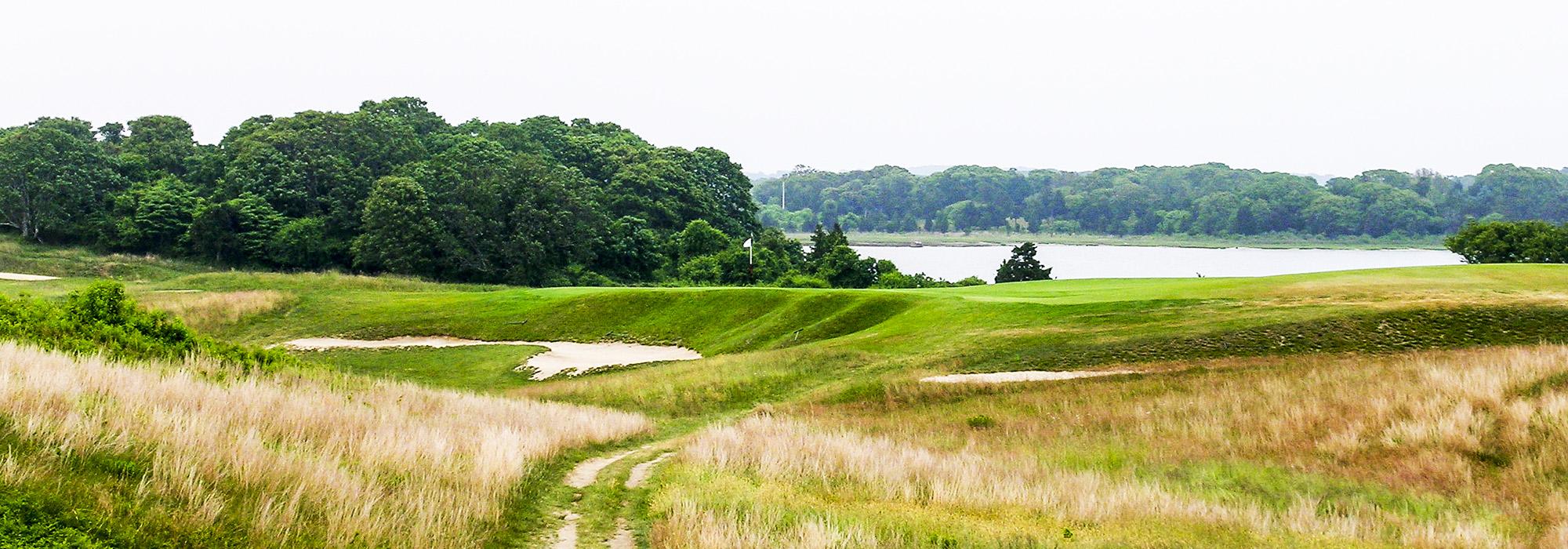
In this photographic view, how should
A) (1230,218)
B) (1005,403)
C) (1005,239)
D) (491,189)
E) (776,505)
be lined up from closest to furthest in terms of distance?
(776,505), (1005,403), (491,189), (1230,218), (1005,239)

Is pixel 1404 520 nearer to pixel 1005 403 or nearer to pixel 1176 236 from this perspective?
pixel 1005 403

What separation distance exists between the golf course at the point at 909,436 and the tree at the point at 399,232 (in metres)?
45.1

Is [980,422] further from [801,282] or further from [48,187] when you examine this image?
[48,187]

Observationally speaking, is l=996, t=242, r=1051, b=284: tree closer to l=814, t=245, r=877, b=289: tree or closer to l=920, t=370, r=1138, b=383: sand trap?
l=814, t=245, r=877, b=289: tree

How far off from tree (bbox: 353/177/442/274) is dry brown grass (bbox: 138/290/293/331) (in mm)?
26399

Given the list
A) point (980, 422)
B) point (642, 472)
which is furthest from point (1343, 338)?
point (642, 472)

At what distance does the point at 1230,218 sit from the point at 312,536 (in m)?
178

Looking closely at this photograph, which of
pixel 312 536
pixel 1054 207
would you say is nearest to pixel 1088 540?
pixel 312 536

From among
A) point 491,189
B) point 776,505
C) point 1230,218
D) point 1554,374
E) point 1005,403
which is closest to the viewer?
point 776,505

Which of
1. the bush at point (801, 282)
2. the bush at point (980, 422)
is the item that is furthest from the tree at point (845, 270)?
the bush at point (980, 422)

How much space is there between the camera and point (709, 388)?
22.8 meters

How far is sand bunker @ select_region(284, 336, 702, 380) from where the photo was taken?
2955 cm

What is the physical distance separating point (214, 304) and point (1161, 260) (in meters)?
126

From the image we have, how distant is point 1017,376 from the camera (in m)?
21.7
